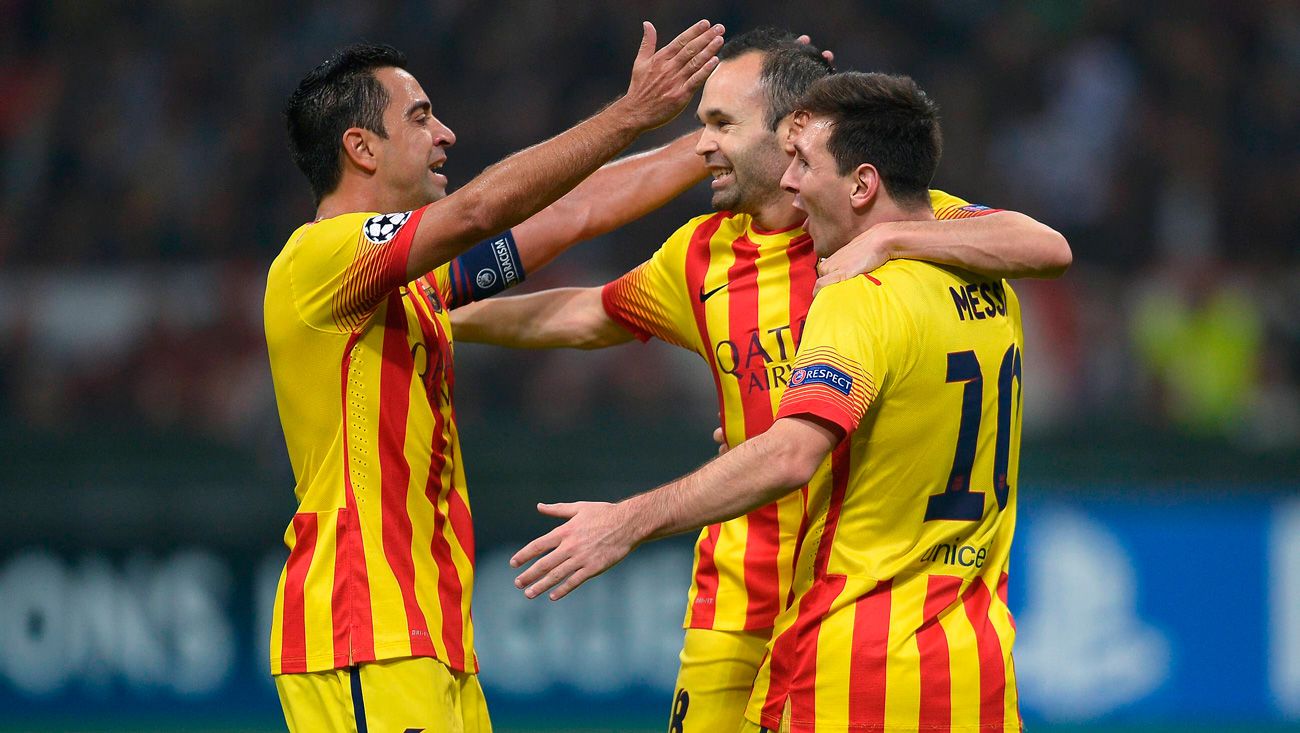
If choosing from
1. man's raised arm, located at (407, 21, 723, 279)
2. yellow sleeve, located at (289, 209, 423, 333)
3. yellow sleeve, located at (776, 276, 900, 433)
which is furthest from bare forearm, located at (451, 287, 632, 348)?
yellow sleeve, located at (776, 276, 900, 433)

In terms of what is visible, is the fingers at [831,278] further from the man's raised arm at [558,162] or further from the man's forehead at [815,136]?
the man's raised arm at [558,162]

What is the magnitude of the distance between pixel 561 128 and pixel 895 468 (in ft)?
28.0

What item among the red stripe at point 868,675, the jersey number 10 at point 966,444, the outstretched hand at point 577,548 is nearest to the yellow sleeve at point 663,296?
the jersey number 10 at point 966,444

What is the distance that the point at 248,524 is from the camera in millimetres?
9047

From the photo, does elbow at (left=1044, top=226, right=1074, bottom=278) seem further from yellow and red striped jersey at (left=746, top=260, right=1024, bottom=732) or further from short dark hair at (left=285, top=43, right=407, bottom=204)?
short dark hair at (left=285, top=43, right=407, bottom=204)

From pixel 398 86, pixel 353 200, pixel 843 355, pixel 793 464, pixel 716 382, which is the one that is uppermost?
pixel 398 86

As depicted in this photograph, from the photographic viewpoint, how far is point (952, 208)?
4.30m

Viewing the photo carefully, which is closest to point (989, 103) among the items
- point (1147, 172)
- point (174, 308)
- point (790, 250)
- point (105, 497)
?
point (1147, 172)

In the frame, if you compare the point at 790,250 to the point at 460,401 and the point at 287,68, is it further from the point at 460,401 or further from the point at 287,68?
the point at 287,68

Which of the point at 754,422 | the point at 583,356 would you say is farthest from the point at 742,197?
the point at 583,356

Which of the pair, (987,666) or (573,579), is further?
(987,666)

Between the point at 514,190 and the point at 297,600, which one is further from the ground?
the point at 514,190

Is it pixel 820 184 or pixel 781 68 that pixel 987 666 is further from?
pixel 781 68

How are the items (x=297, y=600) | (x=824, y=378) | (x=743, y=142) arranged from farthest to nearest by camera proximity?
(x=743, y=142) < (x=297, y=600) < (x=824, y=378)
